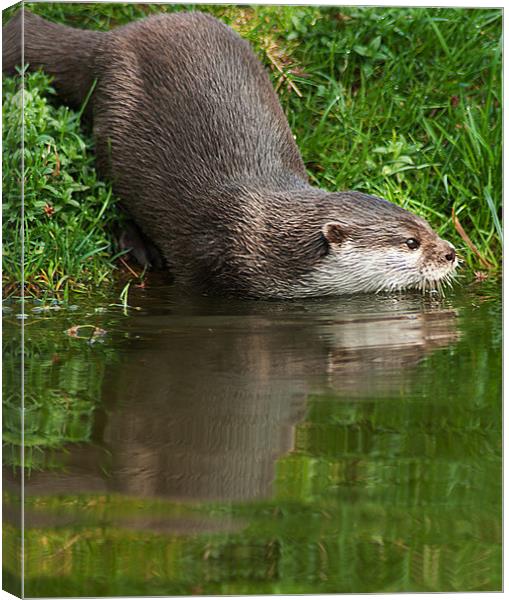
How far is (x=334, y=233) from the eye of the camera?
4652 mm

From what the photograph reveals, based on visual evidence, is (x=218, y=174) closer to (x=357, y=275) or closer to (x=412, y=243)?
(x=357, y=275)

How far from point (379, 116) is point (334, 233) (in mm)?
649

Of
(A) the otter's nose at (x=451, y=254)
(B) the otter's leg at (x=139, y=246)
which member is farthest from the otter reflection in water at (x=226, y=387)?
(B) the otter's leg at (x=139, y=246)

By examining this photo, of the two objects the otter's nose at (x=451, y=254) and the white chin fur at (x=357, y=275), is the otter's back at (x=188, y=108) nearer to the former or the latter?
the white chin fur at (x=357, y=275)

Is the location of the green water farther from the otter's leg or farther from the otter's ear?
the otter's leg

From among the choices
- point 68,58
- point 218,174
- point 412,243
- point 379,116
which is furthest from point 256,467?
point 68,58

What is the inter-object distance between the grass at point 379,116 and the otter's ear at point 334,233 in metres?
0.20

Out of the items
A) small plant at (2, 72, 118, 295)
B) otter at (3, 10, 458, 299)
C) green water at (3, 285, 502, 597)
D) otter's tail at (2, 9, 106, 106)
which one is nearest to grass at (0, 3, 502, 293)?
small plant at (2, 72, 118, 295)

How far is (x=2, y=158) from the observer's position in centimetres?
311

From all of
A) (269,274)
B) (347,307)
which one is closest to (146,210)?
(269,274)

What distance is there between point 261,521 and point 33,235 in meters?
1.97

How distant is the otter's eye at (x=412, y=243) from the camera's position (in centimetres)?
457

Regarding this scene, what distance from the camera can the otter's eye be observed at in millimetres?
4566

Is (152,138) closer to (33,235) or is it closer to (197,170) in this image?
(197,170)
